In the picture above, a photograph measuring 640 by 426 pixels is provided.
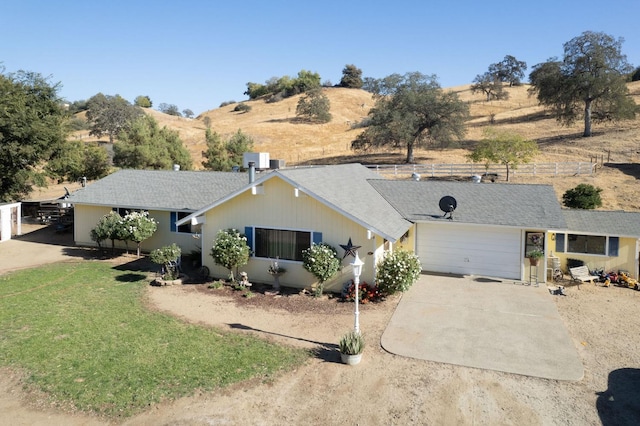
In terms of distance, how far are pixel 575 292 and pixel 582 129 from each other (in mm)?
46092

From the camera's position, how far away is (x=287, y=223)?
16.2 m

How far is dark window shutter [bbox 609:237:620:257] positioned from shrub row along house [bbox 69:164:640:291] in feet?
0.10

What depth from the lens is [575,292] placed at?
15805mm

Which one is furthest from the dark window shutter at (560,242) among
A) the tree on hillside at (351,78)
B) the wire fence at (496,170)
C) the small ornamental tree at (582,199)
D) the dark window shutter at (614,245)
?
the tree on hillside at (351,78)

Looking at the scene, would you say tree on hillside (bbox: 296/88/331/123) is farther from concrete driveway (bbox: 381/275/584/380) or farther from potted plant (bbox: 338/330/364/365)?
potted plant (bbox: 338/330/364/365)

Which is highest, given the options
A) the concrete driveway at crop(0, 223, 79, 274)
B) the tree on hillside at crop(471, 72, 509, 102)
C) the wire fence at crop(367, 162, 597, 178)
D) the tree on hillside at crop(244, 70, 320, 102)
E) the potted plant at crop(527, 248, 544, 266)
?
the tree on hillside at crop(244, 70, 320, 102)

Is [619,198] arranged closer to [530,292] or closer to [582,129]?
[530,292]

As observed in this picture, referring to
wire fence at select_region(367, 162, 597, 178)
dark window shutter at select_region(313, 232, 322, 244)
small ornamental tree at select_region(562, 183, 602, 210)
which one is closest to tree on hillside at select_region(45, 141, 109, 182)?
wire fence at select_region(367, 162, 597, 178)

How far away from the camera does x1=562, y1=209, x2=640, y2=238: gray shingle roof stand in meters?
16.9

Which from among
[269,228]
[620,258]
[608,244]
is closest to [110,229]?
[269,228]

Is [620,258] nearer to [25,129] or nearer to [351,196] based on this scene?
[351,196]

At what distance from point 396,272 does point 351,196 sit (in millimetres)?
4080

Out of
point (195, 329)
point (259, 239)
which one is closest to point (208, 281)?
point (259, 239)

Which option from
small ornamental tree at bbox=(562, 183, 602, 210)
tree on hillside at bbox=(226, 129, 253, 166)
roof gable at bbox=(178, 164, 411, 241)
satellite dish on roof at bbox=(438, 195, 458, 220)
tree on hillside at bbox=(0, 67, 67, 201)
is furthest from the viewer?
tree on hillside at bbox=(226, 129, 253, 166)
